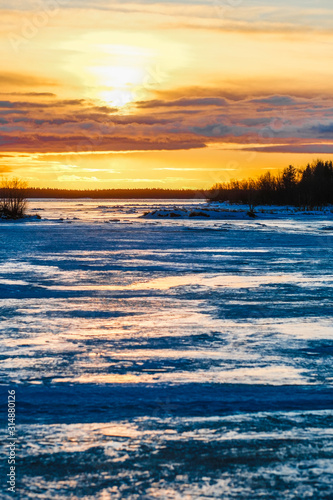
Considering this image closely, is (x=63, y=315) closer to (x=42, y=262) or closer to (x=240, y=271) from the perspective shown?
(x=240, y=271)

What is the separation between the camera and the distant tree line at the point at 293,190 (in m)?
119

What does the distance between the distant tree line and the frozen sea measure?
99060 millimetres

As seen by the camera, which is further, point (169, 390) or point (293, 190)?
point (293, 190)

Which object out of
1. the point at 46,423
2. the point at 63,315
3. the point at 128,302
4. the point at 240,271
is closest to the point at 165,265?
the point at 240,271

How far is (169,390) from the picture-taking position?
5941mm

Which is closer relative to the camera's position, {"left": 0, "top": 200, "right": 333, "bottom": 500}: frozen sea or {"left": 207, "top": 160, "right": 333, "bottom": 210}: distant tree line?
{"left": 0, "top": 200, "right": 333, "bottom": 500}: frozen sea

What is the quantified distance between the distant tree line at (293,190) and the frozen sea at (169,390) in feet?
325

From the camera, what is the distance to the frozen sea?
4.00 meters

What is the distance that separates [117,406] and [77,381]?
93 cm

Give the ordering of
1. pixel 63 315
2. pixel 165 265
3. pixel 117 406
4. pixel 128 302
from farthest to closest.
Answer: pixel 165 265, pixel 128 302, pixel 63 315, pixel 117 406

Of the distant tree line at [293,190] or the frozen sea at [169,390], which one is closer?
the frozen sea at [169,390]

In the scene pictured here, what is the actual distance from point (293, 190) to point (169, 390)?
410ft

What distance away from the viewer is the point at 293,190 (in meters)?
127

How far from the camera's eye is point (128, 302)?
11.8 metres
